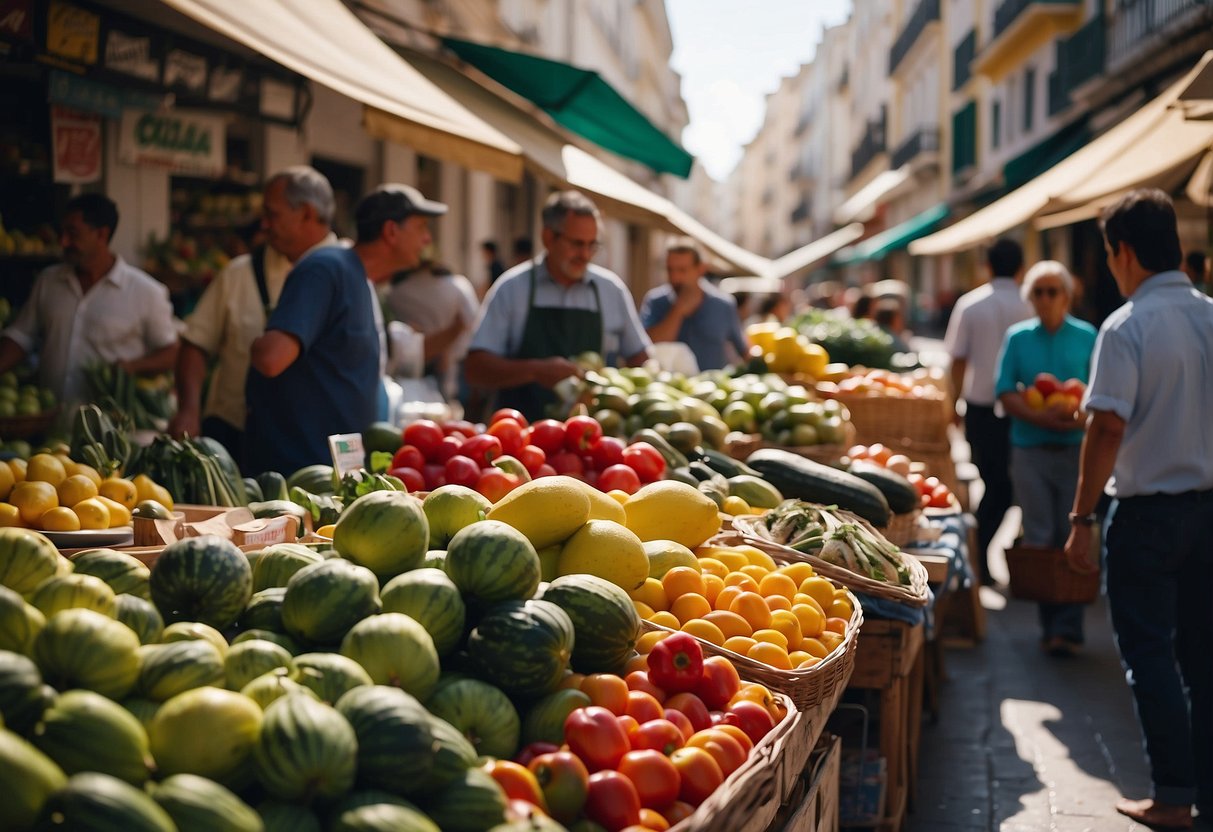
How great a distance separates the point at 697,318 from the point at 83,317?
175 inches

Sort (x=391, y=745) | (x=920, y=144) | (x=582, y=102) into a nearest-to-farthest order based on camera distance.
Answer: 1. (x=391, y=745)
2. (x=582, y=102)
3. (x=920, y=144)

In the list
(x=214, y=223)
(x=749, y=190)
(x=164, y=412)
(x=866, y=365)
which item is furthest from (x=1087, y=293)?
(x=749, y=190)

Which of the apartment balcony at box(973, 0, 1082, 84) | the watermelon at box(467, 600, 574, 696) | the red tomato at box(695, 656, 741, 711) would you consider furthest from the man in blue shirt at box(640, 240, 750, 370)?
the apartment balcony at box(973, 0, 1082, 84)

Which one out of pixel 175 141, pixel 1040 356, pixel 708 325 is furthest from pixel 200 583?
pixel 708 325

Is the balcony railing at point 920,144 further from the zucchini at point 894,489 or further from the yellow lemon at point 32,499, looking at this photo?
the yellow lemon at point 32,499

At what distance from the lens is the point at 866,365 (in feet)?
32.2

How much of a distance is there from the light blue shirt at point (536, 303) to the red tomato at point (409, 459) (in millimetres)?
2089

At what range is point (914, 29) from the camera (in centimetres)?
4625

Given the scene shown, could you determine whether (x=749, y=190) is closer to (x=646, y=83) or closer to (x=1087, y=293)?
(x=646, y=83)

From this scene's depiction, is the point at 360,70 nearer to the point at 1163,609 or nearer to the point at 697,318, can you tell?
the point at 697,318

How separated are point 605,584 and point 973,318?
6.64 meters

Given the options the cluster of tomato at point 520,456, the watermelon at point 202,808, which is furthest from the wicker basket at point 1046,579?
the watermelon at point 202,808

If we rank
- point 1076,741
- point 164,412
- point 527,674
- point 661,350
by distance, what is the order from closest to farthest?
1. point 527,674
2. point 1076,741
3. point 164,412
4. point 661,350

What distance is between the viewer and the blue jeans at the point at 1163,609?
4.55 meters
